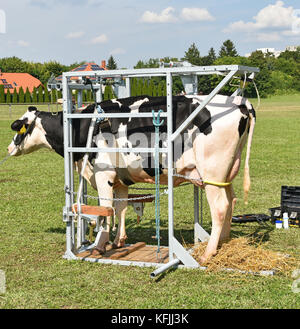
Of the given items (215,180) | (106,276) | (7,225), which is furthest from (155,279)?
(7,225)

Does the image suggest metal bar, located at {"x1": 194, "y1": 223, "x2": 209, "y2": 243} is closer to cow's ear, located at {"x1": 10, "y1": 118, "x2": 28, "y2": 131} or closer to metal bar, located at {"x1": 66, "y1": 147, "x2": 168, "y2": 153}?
metal bar, located at {"x1": 66, "y1": 147, "x2": 168, "y2": 153}

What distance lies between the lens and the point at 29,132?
7.63 m

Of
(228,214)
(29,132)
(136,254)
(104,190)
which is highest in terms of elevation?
(29,132)

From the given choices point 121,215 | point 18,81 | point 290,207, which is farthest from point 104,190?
point 18,81

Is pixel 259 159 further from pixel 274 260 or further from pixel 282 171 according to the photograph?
pixel 274 260

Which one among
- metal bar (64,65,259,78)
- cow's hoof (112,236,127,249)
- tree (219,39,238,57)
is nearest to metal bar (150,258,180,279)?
cow's hoof (112,236,127,249)

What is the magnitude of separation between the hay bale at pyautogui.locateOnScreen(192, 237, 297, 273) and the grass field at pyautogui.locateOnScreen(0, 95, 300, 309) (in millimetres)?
191

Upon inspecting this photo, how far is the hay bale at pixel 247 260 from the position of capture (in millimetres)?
6352

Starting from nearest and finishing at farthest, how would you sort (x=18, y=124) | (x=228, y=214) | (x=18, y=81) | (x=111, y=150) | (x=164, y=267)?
(x=164, y=267), (x=111, y=150), (x=228, y=214), (x=18, y=124), (x=18, y=81)

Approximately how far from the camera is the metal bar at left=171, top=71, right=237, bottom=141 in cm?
607

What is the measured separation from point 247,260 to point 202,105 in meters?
2.06

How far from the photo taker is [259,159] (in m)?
17.0

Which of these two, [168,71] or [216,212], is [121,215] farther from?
[168,71]

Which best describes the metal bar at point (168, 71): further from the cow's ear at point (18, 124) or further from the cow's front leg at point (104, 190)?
the cow's front leg at point (104, 190)
